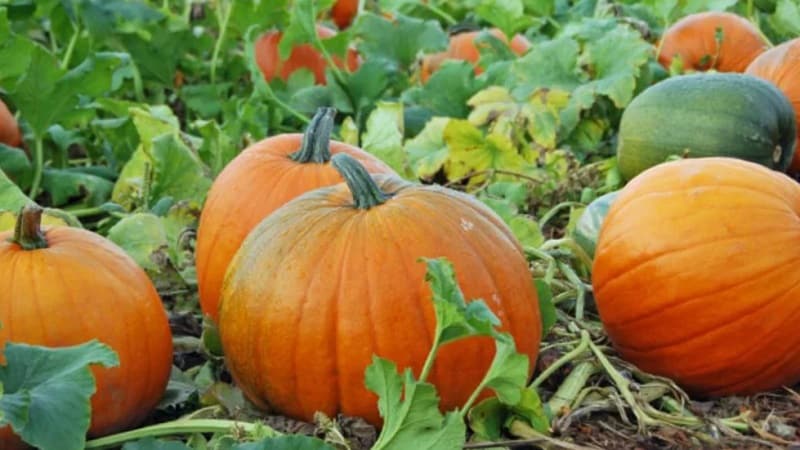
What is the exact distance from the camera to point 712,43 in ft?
16.1

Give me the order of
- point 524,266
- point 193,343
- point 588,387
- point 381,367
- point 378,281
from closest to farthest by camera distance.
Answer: point 381,367 → point 378,281 → point 524,266 → point 588,387 → point 193,343

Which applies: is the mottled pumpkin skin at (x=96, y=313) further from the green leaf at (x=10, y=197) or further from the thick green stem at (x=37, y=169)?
the thick green stem at (x=37, y=169)

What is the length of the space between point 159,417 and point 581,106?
81.6 inches

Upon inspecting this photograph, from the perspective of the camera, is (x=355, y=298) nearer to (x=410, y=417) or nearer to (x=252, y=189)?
(x=410, y=417)

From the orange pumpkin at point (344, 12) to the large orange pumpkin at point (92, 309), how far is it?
496cm

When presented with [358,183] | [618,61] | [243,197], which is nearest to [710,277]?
[358,183]

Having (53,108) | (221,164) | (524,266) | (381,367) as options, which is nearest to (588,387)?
(524,266)

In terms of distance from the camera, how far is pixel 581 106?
444cm

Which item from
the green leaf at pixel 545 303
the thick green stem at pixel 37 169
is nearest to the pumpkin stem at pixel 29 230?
the green leaf at pixel 545 303

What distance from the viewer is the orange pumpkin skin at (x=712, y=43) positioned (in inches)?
192

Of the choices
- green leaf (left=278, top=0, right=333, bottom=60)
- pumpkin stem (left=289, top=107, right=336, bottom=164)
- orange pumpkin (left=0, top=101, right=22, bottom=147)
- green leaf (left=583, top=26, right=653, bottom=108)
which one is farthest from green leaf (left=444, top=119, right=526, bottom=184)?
orange pumpkin (left=0, top=101, right=22, bottom=147)

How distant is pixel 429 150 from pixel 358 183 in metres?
1.76

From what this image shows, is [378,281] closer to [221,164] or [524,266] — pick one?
[524,266]

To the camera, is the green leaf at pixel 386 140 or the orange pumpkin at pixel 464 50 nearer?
the green leaf at pixel 386 140
